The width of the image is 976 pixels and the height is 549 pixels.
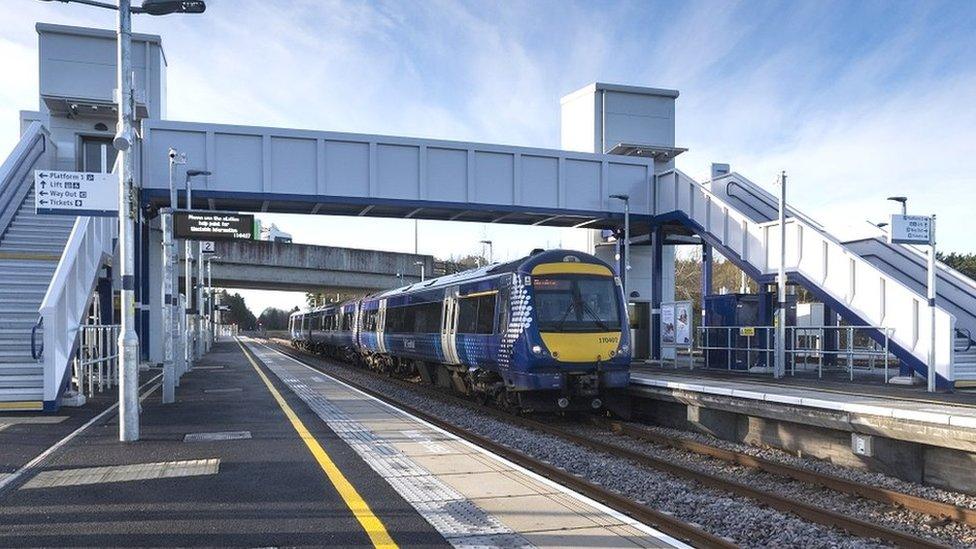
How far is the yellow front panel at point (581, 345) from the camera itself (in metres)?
13.7

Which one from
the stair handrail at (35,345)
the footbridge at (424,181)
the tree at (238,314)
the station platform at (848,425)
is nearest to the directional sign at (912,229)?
the footbridge at (424,181)

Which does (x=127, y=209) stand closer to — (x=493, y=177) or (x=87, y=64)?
(x=493, y=177)

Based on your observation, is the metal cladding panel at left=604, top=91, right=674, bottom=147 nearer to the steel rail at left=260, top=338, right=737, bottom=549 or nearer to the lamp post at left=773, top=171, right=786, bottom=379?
the lamp post at left=773, top=171, right=786, bottom=379

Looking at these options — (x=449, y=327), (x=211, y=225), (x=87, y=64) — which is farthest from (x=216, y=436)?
(x=87, y=64)

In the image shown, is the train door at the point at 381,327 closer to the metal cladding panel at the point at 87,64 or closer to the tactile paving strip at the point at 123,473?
the metal cladding panel at the point at 87,64

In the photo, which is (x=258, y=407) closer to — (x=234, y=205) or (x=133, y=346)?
(x=133, y=346)

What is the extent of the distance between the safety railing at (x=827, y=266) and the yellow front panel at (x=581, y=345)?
25.5 feet

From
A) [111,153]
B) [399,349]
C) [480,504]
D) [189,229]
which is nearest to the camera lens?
[480,504]

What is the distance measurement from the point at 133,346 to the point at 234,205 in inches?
722

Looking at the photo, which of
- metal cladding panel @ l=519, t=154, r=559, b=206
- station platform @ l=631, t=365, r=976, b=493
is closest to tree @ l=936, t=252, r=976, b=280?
metal cladding panel @ l=519, t=154, r=559, b=206

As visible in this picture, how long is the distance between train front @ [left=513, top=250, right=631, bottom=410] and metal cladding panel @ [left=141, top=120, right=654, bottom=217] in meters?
13.7

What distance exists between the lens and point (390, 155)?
89.2 feet

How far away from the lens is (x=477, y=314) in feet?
52.0

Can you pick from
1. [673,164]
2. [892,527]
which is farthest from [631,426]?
[673,164]
